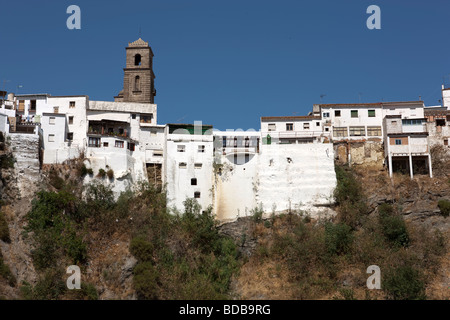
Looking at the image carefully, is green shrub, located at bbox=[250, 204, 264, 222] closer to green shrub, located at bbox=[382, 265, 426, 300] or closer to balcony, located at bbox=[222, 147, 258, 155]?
balcony, located at bbox=[222, 147, 258, 155]

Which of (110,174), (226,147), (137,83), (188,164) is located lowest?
(110,174)

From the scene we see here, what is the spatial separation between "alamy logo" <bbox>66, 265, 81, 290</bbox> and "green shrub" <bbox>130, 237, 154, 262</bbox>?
468 centimetres

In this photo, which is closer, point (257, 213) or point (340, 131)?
point (257, 213)

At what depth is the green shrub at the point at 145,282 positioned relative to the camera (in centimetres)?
4691

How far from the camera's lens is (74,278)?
47.1 metres

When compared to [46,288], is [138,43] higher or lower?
higher

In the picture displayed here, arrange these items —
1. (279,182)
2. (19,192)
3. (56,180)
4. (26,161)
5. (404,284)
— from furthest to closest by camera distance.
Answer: (279,182) < (56,180) < (26,161) < (19,192) < (404,284)

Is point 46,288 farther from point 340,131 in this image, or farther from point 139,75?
point 340,131

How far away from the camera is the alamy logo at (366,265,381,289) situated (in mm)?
46469

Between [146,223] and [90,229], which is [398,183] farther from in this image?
[90,229]

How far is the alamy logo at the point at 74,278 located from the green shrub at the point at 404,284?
78.4ft

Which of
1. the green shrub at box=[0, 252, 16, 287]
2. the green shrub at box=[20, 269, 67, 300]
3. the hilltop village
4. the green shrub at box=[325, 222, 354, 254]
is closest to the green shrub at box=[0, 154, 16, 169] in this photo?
the hilltop village

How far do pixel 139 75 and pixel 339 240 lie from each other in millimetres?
32114

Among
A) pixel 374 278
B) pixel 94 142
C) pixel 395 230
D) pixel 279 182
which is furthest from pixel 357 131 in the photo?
pixel 94 142
